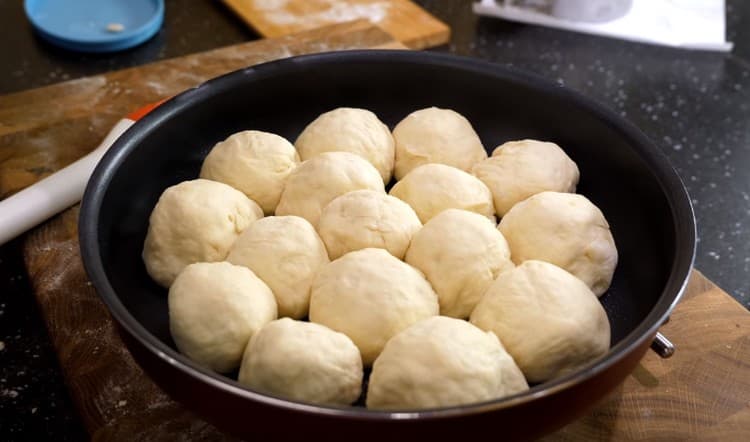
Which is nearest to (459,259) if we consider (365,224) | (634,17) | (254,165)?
(365,224)

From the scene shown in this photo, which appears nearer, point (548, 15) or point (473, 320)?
point (473, 320)

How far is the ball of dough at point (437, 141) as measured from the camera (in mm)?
1132

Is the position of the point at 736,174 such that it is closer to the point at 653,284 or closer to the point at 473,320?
the point at 653,284

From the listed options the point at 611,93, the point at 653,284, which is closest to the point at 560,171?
the point at 653,284

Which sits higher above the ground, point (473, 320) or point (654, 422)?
point (473, 320)

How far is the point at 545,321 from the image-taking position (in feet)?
2.71

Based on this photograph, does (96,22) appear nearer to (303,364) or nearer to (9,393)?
(9,393)

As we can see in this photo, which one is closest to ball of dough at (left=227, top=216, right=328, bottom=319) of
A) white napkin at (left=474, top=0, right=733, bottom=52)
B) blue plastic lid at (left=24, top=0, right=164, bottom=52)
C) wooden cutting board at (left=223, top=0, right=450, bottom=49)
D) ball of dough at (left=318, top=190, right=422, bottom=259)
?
ball of dough at (left=318, top=190, right=422, bottom=259)

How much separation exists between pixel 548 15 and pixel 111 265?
1370mm

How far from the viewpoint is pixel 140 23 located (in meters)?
1.85

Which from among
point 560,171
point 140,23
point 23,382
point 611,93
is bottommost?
point 23,382

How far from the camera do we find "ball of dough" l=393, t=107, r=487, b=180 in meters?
1.13

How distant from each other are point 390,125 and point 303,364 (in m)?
0.61

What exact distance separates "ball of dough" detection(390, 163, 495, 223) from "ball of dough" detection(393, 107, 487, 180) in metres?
0.07
